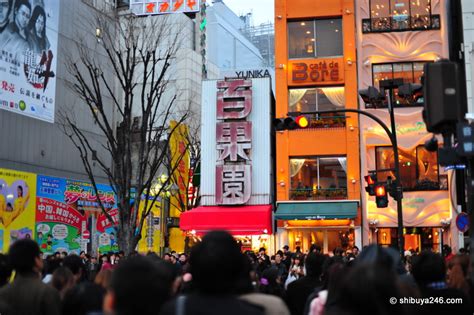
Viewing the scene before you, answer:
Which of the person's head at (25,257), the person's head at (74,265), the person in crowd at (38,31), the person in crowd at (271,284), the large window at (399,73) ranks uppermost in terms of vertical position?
the person in crowd at (38,31)

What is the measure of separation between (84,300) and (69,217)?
99.3 feet

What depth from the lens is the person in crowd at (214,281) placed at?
3078 millimetres

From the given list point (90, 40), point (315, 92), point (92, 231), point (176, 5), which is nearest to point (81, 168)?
point (92, 231)

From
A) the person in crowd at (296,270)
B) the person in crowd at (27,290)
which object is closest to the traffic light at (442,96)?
the person in crowd at (27,290)

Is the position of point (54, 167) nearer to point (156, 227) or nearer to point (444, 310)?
point (156, 227)

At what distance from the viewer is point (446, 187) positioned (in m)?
26.1

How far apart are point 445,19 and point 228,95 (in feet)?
34.6

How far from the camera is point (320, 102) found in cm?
2781

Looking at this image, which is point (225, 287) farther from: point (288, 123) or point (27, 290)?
point (288, 123)

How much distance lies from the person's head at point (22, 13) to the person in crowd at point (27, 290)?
101ft

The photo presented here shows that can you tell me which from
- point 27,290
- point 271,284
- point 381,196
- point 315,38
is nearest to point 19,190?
point 315,38

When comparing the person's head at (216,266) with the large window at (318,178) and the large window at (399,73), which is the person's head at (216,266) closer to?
the large window at (318,178)

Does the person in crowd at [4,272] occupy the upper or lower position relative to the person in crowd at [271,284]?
upper

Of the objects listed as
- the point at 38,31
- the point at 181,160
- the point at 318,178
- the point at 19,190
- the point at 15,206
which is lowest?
the point at 15,206
